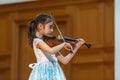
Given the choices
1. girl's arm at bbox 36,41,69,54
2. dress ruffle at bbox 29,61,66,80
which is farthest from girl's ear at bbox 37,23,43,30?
dress ruffle at bbox 29,61,66,80

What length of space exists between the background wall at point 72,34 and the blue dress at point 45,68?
1.82 metres

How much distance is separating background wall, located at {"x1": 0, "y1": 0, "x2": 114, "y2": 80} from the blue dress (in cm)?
182

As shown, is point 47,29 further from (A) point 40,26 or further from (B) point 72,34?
(B) point 72,34

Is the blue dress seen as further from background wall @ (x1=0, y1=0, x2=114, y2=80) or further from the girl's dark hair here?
background wall @ (x1=0, y1=0, x2=114, y2=80)

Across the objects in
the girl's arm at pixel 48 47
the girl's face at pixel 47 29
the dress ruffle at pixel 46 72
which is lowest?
the dress ruffle at pixel 46 72

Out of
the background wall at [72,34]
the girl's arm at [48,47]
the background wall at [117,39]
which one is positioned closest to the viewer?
the girl's arm at [48,47]

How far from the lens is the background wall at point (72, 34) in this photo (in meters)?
4.50

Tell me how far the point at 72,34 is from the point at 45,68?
2093 millimetres

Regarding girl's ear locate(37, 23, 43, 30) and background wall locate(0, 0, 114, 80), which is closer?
girl's ear locate(37, 23, 43, 30)

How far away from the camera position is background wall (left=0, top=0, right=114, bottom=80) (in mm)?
4500

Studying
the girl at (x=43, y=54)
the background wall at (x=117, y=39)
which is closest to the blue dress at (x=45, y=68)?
the girl at (x=43, y=54)

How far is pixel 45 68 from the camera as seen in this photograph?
8.61ft

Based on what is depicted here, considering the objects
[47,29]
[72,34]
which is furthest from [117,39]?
[47,29]

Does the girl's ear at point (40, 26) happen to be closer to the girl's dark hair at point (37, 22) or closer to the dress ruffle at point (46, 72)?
the girl's dark hair at point (37, 22)
